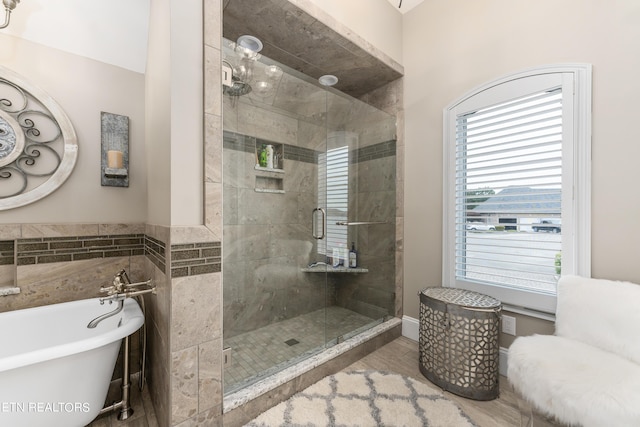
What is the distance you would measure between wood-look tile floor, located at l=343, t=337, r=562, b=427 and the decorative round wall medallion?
2.30 m

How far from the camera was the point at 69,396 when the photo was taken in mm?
1196

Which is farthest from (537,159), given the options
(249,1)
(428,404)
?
(249,1)

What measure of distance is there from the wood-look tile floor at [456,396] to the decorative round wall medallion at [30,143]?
2302mm

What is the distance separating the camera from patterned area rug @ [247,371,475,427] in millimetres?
1394

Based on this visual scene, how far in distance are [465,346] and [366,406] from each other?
0.69 meters

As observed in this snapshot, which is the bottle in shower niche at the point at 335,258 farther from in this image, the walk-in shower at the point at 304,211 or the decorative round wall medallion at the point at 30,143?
the decorative round wall medallion at the point at 30,143

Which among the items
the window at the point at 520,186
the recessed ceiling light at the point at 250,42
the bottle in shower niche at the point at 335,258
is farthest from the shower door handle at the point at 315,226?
the recessed ceiling light at the point at 250,42

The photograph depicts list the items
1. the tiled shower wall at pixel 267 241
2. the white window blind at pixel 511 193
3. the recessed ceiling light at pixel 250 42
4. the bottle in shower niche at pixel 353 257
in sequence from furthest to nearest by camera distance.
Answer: the bottle in shower niche at pixel 353 257, the tiled shower wall at pixel 267 241, the recessed ceiling light at pixel 250 42, the white window blind at pixel 511 193

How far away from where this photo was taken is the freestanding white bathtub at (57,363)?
1053 mm

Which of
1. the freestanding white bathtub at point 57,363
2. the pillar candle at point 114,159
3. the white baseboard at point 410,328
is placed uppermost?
the pillar candle at point 114,159

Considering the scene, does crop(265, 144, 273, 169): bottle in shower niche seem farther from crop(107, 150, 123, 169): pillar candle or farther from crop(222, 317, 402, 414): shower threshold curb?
crop(222, 317, 402, 414): shower threshold curb

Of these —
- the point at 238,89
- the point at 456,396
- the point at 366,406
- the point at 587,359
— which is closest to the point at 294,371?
the point at 366,406

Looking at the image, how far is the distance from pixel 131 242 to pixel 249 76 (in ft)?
4.94

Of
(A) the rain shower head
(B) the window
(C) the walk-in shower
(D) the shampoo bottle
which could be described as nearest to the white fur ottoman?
(B) the window
